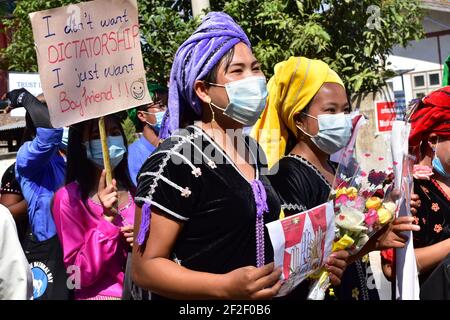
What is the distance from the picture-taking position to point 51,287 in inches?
148

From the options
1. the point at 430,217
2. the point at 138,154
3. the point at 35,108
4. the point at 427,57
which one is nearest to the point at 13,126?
the point at 138,154

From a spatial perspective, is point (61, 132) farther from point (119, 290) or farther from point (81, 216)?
point (119, 290)

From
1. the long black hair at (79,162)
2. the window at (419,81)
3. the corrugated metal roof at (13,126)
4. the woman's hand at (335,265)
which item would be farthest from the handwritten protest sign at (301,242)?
the window at (419,81)

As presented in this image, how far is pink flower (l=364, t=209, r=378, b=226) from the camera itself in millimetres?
2713

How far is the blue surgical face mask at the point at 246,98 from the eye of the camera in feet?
8.47

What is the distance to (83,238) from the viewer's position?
140 inches

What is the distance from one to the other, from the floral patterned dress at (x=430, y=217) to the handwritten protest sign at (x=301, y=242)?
961mm

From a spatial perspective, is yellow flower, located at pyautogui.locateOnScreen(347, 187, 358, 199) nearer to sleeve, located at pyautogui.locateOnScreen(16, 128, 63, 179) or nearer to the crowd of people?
the crowd of people

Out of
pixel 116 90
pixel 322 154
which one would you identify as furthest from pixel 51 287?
Result: pixel 322 154

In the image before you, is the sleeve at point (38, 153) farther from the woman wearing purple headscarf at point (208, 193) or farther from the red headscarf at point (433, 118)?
the red headscarf at point (433, 118)

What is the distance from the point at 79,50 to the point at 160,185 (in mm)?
1358

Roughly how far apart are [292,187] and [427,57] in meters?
20.8

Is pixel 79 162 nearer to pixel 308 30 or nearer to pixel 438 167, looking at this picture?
pixel 438 167

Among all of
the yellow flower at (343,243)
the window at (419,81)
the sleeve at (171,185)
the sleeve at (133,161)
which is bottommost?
the window at (419,81)
